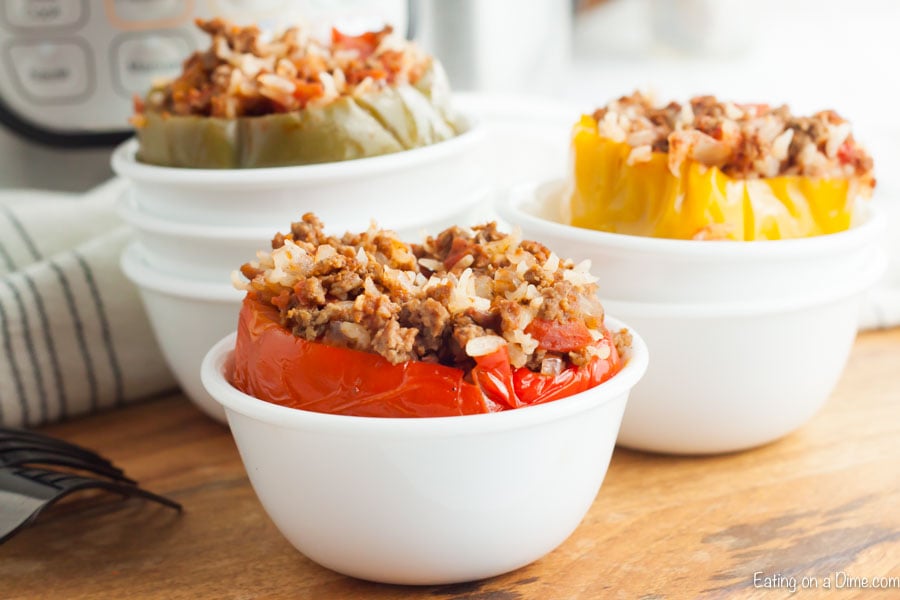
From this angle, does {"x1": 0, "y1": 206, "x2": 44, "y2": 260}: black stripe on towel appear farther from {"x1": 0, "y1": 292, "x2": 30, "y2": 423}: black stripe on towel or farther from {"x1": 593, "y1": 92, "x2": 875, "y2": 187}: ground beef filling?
{"x1": 593, "y1": 92, "x2": 875, "y2": 187}: ground beef filling

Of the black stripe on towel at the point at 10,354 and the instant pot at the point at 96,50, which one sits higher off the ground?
the instant pot at the point at 96,50

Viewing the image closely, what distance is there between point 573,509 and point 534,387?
15 centimetres

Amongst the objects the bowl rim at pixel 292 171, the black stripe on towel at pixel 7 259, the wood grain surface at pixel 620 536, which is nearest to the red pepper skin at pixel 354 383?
the wood grain surface at pixel 620 536

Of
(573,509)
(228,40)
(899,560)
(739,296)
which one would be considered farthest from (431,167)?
(899,560)

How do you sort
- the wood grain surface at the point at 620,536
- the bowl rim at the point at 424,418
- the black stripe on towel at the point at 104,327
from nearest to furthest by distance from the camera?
the bowl rim at the point at 424,418
the wood grain surface at the point at 620,536
the black stripe on towel at the point at 104,327

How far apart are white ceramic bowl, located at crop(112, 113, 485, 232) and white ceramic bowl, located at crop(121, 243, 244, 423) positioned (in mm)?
81

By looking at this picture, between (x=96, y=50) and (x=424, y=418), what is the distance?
3.48 ft

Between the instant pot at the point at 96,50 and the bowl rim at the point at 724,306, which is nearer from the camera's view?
the bowl rim at the point at 724,306

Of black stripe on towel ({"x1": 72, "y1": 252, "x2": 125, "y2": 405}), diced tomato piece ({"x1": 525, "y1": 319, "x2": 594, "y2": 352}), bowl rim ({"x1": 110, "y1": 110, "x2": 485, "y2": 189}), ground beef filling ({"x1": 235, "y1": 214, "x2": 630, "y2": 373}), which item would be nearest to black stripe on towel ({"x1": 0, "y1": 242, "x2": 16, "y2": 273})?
black stripe on towel ({"x1": 72, "y1": 252, "x2": 125, "y2": 405})

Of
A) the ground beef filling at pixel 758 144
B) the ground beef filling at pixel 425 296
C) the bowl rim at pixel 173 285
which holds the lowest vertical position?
the bowl rim at pixel 173 285

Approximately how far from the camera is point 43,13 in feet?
5.50

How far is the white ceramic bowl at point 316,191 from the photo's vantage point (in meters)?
1.30

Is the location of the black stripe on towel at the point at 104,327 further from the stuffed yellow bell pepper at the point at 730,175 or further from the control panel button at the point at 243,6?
the stuffed yellow bell pepper at the point at 730,175

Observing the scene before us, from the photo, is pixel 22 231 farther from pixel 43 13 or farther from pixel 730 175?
pixel 730 175
